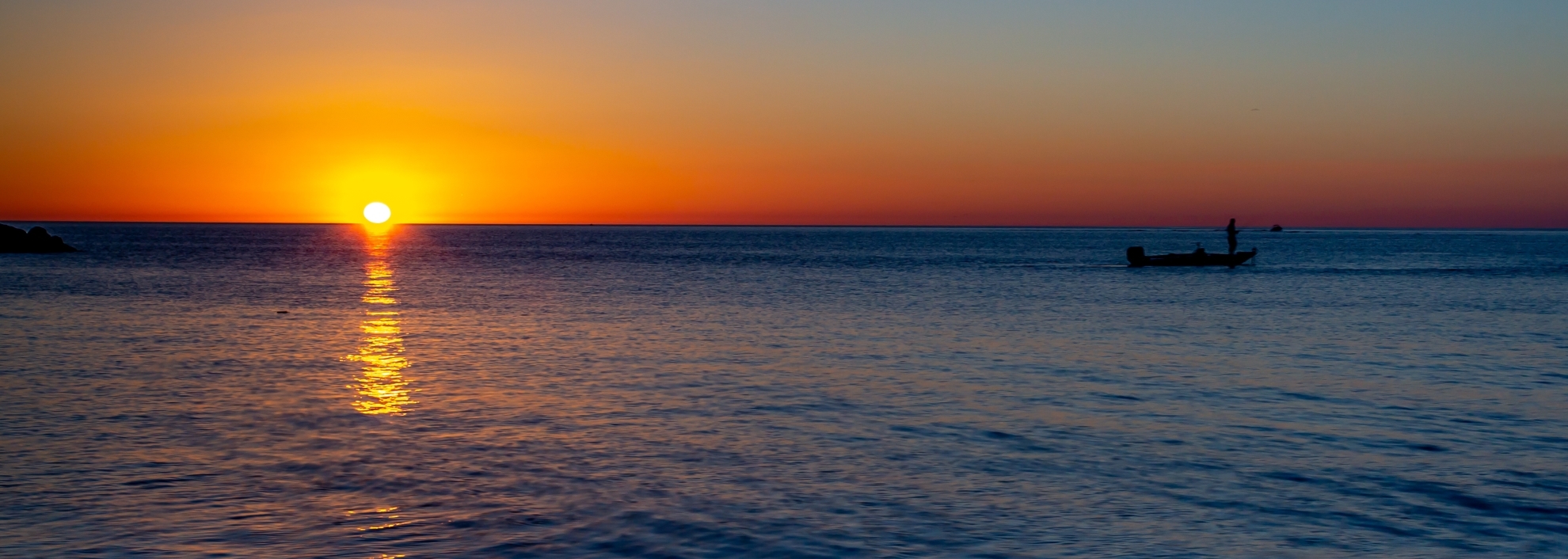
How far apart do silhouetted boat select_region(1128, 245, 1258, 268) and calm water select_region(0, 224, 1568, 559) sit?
34.7m

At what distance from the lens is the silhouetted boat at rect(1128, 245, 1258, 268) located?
229 feet

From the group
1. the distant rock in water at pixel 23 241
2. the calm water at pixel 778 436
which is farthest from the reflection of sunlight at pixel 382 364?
the distant rock in water at pixel 23 241

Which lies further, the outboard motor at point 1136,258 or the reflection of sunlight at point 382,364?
the outboard motor at point 1136,258

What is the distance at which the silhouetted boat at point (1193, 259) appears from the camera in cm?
6975

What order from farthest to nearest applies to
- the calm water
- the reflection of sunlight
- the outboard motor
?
the outboard motor < the reflection of sunlight < the calm water

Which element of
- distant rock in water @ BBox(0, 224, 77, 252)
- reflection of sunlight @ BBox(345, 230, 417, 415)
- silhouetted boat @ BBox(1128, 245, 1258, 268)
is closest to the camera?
reflection of sunlight @ BBox(345, 230, 417, 415)

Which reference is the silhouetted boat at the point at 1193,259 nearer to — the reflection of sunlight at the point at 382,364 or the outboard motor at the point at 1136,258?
the outboard motor at the point at 1136,258

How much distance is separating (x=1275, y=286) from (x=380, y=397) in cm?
4619

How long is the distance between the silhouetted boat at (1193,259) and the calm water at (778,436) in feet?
114

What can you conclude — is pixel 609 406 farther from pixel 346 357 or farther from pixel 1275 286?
pixel 1275 286

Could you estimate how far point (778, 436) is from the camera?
1477cm

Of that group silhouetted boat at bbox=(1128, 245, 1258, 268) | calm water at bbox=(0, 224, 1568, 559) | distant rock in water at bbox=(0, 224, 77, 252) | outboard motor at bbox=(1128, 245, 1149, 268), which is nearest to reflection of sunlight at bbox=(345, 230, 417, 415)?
calm water at bbox=(0, 224, 1568, 559)

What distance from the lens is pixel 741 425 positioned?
15.6m

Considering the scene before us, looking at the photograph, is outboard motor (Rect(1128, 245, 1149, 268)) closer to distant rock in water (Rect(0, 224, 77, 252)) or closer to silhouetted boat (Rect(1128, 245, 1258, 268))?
silhouetted boat (Rect(1128, 245, 1258, 268))
